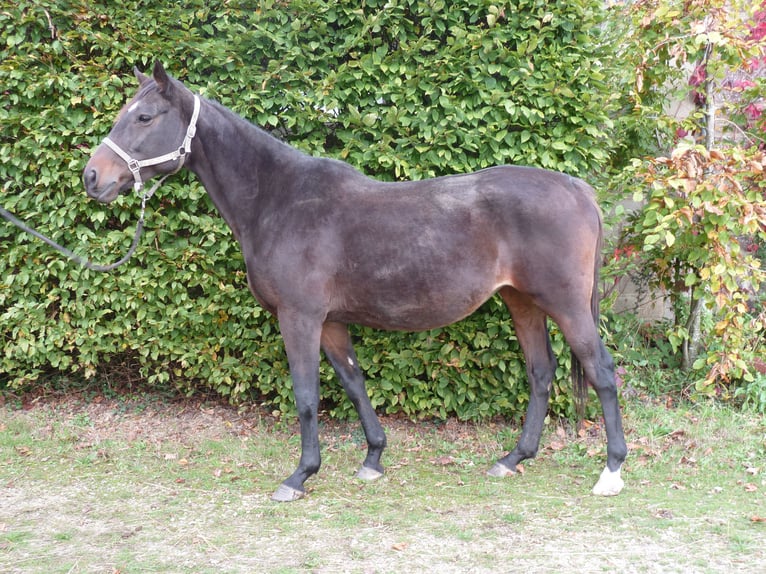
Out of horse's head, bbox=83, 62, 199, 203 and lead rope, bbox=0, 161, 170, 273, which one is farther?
lead rope, bbox=0, 161, 170, 273

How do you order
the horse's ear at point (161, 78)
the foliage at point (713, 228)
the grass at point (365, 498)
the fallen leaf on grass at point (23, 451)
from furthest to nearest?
1. the fallen leaf on grass at point (23, 451)
2. the foliage at point (713, 228)
3. the horse's ear at point (161, 78)
4. the grass at point (365, 498)

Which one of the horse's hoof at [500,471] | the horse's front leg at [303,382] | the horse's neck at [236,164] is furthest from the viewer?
the horse's hoof at [500,471]

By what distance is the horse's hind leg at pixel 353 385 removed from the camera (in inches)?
161

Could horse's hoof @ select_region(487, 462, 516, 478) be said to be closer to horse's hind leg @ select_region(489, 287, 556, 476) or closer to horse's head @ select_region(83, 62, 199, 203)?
horse's hind leg @ select_region(489, 287, 556, 476)

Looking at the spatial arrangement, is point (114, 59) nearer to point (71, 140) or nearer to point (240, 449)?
point (71, 140)

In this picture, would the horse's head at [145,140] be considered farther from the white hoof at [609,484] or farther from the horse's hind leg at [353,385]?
the white hoof at [609,484]

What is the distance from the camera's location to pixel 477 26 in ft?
14.3

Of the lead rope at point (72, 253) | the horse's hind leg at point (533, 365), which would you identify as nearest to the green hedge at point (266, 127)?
the horse's hind leg at point (533, 365)

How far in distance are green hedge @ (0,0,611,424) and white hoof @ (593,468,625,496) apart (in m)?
0.92

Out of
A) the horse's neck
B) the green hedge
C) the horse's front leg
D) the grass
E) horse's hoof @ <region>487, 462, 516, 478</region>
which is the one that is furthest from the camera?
the green hedge

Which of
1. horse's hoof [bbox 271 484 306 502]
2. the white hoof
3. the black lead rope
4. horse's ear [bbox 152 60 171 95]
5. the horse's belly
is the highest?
horse's ear [bbox 152 60 171 95]

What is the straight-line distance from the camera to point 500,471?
13.2 feet

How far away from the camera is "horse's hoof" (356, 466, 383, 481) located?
4039mm

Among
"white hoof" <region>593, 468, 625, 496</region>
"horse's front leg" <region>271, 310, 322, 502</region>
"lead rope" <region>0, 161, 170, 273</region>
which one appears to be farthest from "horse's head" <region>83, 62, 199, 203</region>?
"white hoof" <region>593, 468, 625, 496</region>
